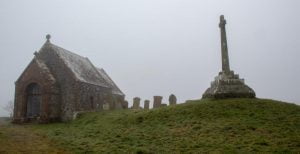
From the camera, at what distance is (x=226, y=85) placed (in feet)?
75.5

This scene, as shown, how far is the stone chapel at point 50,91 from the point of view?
25984 millimetres

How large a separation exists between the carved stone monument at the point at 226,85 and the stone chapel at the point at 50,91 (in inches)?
423

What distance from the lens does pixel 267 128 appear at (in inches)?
627

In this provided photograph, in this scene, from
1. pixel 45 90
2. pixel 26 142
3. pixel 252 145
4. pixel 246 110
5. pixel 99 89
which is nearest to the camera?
pixel 252 145

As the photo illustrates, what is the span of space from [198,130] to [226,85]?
303 inches

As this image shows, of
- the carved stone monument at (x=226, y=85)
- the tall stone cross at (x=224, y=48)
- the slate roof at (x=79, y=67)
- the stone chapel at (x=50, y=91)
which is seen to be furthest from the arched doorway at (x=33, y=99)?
the tall stone cross at (x=224, y=48)

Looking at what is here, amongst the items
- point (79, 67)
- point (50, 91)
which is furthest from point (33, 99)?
point (79, 67)

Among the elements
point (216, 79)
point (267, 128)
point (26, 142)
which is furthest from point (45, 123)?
point (267, 128)

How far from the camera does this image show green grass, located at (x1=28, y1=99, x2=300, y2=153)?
44.8 ft

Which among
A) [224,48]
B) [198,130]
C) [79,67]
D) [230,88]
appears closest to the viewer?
→ [198,130]

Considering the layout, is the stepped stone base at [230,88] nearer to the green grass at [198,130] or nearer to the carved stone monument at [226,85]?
the carved stone monument at [226,85]

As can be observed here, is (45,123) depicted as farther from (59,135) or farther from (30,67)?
(59,135)

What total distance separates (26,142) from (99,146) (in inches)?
168

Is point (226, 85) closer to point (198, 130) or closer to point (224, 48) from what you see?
point (224, 48)
